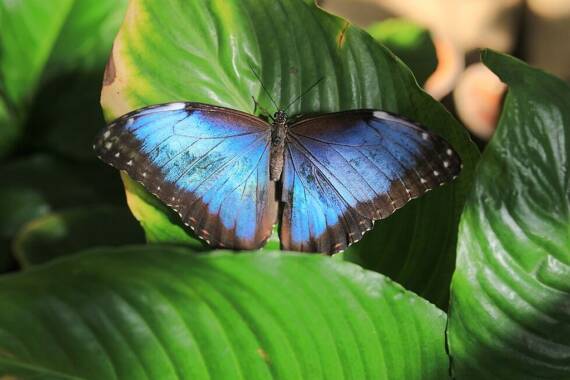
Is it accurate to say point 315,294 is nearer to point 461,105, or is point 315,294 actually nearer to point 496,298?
point 496,298

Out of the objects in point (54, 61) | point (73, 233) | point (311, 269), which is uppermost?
point (54, 61)

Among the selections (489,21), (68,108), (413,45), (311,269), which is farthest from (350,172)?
(489,21)

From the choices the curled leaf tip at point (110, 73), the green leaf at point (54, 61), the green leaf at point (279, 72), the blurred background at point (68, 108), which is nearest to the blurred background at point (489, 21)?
the blurred background at point (68, 108)

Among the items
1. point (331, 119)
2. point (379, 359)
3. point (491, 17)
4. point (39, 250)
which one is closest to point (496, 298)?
point (379, 359)

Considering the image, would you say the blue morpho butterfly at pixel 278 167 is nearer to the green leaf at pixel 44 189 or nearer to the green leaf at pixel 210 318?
the green leaf at pixel 210 318

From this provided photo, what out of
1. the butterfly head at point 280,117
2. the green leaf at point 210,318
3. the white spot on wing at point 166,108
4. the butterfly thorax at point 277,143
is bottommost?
the green leaf at point 210,318

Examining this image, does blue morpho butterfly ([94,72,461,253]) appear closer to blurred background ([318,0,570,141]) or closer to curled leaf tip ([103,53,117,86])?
curled leaf tip ([103,53,117,86])

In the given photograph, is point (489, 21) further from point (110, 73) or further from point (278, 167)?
point (110, 73)
